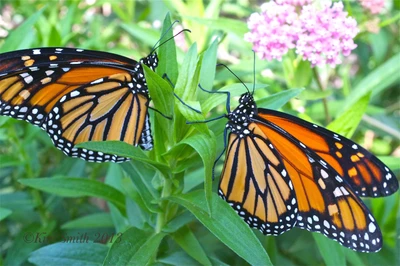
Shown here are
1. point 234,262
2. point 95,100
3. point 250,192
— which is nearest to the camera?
point 250,192

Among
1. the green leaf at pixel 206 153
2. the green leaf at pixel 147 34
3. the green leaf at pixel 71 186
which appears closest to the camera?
the green leaf at pixel 206 153

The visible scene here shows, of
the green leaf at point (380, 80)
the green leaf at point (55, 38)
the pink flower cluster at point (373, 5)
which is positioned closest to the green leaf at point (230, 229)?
the green leaf at point (55, 38)

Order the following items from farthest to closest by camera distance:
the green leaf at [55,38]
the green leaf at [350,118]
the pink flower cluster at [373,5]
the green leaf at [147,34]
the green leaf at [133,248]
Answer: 1. the pink flower cluster at [373,5]
2. the green leaf at [147,34]
3. the green leaf at [55,38]
4. the green leaf at [350,118]
5. the green leaf at [133,248]

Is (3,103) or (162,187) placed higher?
(3,103)

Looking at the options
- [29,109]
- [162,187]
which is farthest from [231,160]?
[29,109]

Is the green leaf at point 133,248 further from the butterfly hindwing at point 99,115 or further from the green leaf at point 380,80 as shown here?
the green leaf at point 380,80

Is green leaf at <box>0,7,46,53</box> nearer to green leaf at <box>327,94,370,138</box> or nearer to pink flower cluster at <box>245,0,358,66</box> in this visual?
pink flower cluster at <box>245,0,358,66</box>

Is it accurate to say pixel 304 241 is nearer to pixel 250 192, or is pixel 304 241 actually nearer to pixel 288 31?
pixel 250 192

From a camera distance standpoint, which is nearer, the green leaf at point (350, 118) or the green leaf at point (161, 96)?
the green leaf at point (161, 96)

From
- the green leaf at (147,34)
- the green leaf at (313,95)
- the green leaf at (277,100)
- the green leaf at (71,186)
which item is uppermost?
the green leaf at (147,34)
